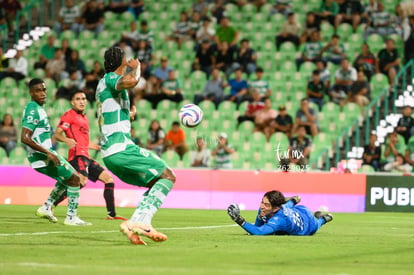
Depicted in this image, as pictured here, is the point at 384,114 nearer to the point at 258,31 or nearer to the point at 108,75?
the point at 258,31

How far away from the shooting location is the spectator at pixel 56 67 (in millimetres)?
28812

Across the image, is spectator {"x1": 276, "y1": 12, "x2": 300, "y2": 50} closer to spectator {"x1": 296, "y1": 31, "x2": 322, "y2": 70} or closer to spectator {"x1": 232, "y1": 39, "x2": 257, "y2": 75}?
spectator {"x1": 296, "y1": 31, "x2": 322, "y2": 70}

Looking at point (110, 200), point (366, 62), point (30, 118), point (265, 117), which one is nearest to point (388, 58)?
point (366, 62)

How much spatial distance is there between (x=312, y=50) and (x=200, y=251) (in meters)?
17.8

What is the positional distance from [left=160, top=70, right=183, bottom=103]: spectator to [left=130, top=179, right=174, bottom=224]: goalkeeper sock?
1614 cm

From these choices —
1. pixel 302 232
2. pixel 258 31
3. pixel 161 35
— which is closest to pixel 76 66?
pixel 161 35

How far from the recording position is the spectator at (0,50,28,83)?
29281mm

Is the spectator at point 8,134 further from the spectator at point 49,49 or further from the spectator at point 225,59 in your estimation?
the spectator at point 225,59

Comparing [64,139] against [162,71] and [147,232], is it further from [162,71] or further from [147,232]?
[162,71]

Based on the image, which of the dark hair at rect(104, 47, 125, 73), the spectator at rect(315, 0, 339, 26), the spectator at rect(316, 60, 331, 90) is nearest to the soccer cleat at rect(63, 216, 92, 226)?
the dark hair at rect(104, 47, 125, 73)

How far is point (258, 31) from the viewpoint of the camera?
2877 cm

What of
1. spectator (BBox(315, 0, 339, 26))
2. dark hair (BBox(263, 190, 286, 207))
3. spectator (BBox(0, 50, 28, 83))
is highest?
spectator (BBox(315, 0, 339, 26))

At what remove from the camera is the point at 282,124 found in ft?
80.7

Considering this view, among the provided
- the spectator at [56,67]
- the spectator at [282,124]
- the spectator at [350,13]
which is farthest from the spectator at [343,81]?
the spectator at [56,67]
